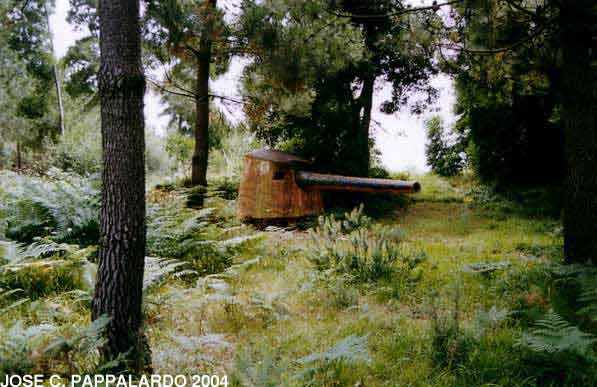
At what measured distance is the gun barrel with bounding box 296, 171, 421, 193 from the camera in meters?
7.07

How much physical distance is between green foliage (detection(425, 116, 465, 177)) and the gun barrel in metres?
8.83

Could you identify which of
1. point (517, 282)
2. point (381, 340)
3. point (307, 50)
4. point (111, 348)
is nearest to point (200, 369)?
point (111, 348)

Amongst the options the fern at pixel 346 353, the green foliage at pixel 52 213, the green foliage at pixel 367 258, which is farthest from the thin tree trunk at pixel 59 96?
the fern at pixel 346 353

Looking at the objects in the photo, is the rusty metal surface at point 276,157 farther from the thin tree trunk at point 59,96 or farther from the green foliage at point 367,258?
the thin tree trunk at point 59,96

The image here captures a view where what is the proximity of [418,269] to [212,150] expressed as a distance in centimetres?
1492

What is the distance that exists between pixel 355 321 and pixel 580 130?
362 centimetres

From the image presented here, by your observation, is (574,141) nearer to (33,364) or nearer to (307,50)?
(307,50)

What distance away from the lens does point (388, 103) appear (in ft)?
42.4

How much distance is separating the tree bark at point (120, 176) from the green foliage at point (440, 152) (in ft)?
49.1

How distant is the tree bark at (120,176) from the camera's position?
279 centimetres

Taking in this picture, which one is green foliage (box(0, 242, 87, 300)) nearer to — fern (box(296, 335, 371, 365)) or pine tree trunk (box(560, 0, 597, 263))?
fern (box(296, 335, 371, 365))

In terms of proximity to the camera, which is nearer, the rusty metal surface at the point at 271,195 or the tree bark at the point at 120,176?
the tree bark at the point at 120,176

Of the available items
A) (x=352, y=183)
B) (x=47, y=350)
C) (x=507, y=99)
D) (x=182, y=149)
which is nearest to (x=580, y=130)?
(x=507, y=99)

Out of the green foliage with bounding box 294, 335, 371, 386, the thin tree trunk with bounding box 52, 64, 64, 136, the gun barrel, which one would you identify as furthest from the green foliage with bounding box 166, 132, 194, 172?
the green foliage with bounding box 294, 335, 371, 386
